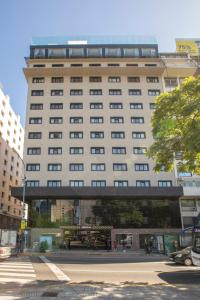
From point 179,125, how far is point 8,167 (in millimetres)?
51388

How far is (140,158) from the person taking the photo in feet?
135

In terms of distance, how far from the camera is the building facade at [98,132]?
37750mm

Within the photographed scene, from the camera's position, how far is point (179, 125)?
16.3 m

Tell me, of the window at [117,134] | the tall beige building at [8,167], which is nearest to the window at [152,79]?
the window at [117,134]

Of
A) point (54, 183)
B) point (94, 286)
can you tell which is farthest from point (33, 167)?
point (94, 286)

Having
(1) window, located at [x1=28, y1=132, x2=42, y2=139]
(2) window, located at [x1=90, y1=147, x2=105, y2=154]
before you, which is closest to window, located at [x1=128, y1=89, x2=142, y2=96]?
(2) window, located at [x1=90, y1=147, x2=105, y2=154]

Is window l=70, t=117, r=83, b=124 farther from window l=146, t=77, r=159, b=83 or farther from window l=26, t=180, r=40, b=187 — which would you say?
window l=146, t=77, r=159, b=83

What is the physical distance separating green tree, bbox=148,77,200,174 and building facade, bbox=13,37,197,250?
836 inches

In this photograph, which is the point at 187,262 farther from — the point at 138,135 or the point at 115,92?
the point at 115,92

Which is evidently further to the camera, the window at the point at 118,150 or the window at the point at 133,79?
the window at the point at 133,79

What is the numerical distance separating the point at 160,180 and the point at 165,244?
1222 centimetres

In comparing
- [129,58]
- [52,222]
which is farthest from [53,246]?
[129,58]

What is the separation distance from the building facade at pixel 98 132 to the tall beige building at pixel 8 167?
1650 centimetres

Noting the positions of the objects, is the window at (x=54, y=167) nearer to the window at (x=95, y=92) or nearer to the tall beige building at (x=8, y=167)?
the window at (x=95, y=92)
